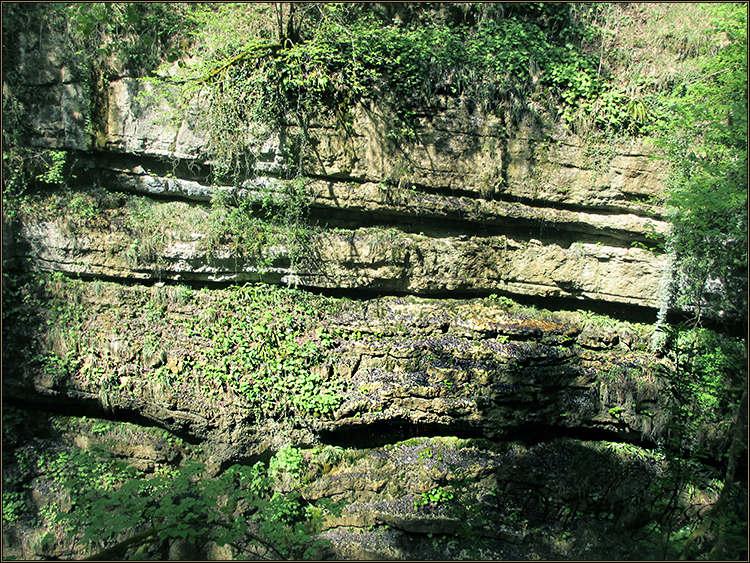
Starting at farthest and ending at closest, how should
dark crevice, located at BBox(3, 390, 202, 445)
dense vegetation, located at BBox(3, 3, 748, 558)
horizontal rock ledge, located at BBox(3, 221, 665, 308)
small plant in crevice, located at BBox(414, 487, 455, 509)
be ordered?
horizontal rock ledge, located at BBox(3, 221, 665, 308) → dark crevice, located at BBox(3, 390, 202, 445) → small plant in crevice, located at BBox(414, 487, 455, 509) → dense vegetation, located at BBox(3, 3, 748, 558)

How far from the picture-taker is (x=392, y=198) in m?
6.14

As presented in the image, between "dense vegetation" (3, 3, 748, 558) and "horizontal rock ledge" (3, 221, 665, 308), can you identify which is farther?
"horizontal rock ledge" (3, 221, 665, 308)

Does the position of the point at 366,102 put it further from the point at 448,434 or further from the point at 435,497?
the point at 435,497

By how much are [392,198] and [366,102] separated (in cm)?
134

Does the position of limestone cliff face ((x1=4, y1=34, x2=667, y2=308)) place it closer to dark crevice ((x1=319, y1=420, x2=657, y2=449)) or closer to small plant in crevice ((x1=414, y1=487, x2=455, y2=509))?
dark crevice ((x1=319, y1=420, x2=657, y2=449))

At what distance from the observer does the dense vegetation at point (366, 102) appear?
4.93 meters

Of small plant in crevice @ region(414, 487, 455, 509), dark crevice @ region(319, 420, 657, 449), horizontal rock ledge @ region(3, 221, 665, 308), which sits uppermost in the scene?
horizontal rock ledge @ region(3, 221, 665, 308)

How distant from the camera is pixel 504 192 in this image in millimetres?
6324

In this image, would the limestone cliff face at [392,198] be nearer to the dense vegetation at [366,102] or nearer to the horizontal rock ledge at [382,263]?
the horizontal rock ledge at [382,263]

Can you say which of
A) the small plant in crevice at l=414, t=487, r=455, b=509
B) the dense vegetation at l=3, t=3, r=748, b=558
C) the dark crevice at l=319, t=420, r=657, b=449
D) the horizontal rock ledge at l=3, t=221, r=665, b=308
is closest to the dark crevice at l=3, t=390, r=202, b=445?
the dense vegetation at l=3, t=3, r=748, b=558

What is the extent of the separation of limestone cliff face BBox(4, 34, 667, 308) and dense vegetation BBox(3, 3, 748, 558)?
0.70ft

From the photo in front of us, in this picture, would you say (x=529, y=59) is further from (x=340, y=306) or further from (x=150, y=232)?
(x=150, y=232)

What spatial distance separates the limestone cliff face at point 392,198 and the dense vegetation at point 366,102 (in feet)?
0.70

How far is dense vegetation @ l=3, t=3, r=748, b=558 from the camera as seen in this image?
4.93 m
